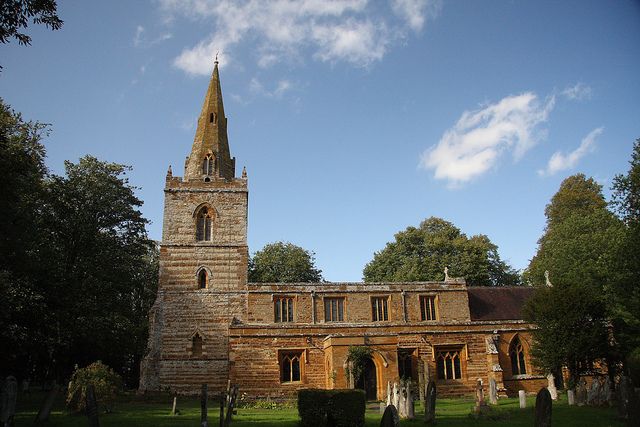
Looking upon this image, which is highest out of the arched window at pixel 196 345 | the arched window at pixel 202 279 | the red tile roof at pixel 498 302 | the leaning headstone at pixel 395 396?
the arched window at pixel 202 279

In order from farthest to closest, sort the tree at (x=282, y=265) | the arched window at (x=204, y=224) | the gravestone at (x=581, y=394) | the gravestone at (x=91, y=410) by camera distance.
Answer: the tree at (x=282, y=265) < the arched window at (x=204, y=224) < the gravestone at (x=581, y=394) < the gravestone at (x=91, y=410)

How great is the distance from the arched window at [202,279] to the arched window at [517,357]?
1940 cm

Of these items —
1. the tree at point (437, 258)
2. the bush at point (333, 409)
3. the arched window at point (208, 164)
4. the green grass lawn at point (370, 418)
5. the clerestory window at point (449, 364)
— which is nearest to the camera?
the bush at point (333, 409)

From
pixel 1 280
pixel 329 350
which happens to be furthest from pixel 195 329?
pixel 1 280

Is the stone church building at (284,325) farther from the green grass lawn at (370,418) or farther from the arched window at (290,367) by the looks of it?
the green grass lawn at (370,418)

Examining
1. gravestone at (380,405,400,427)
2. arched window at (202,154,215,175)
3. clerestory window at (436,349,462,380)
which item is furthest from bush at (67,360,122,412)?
clerestory window at (436,349,462,380)

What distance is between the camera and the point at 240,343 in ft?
101

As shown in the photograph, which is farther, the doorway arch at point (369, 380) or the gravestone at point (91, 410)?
the doorway arch at point (369, 380)

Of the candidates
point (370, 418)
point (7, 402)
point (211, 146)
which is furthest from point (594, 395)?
point (211, 146)

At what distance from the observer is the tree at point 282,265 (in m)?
56.0

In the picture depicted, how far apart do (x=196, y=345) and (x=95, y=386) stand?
1084 centimetres

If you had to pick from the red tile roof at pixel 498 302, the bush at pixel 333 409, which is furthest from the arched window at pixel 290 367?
the bush at pixel 333 409

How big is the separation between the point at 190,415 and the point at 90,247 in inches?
757

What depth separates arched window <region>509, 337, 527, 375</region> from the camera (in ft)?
106
